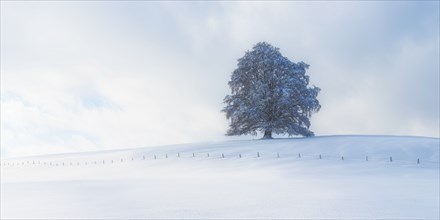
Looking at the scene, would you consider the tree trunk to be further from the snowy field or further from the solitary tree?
the snowy field

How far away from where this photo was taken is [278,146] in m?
40.9

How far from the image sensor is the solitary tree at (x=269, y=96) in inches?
1886

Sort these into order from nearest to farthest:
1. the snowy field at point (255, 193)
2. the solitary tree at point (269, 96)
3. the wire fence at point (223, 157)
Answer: the snowy field at point (255, 193), the wire fence at point (223, 157), the solitary tree at point (269, 96)

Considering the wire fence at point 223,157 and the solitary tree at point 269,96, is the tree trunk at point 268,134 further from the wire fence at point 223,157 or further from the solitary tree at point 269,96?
the wire fence at point 223,157

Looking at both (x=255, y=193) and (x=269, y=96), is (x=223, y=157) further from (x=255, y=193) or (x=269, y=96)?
(x=255, y=193)

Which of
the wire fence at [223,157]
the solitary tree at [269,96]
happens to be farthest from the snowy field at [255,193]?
the solitary tree at [269,96]

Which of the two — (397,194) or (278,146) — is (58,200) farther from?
(278,146)

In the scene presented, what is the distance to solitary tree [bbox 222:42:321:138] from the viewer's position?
1886 inches

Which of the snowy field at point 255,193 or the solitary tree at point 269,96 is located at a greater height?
the solitary tree at point 269,96

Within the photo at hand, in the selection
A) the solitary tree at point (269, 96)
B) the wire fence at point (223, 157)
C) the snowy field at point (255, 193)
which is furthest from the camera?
the solitary tree at point (269, 96)

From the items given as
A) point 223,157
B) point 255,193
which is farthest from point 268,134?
point 255,193

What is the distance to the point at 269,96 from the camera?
48188 mm

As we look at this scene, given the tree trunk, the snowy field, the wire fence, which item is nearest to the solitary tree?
the tree trunk

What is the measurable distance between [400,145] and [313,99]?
41.9 ft
